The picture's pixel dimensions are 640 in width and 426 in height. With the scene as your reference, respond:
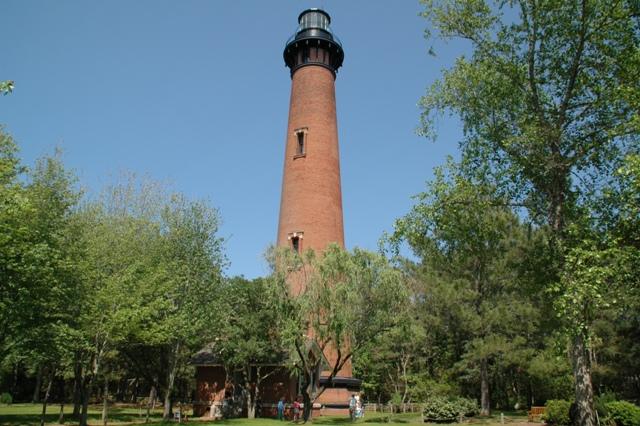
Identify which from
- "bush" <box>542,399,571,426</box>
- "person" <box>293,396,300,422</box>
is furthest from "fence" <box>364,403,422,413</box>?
"bush" <box>542,399,571,426</box>

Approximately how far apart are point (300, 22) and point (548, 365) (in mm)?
28454

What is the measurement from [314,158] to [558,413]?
1896 cm

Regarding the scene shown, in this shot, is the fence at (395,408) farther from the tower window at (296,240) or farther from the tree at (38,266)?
the tree at (38,266)

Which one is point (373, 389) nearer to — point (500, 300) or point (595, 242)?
point (500, 300)

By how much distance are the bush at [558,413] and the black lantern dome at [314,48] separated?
24.0m

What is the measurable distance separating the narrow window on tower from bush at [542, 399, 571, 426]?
63.2ft

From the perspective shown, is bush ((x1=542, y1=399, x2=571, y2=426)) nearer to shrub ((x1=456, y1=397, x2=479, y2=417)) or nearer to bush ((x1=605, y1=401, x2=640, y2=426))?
bush ((x1=605, y1=401, x2=640, y2=426))

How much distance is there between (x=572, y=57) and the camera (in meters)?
15.6

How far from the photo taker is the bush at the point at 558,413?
22466 millimetres

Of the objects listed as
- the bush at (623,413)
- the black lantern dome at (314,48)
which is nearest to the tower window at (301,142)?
the black lantern dome at (314,48)

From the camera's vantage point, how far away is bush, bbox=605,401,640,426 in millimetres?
19766

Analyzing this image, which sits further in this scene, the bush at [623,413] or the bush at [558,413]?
the bush at [558,413]

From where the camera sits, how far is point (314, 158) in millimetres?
31875

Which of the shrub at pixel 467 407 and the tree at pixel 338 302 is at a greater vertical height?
the tree at pixel 338 302
